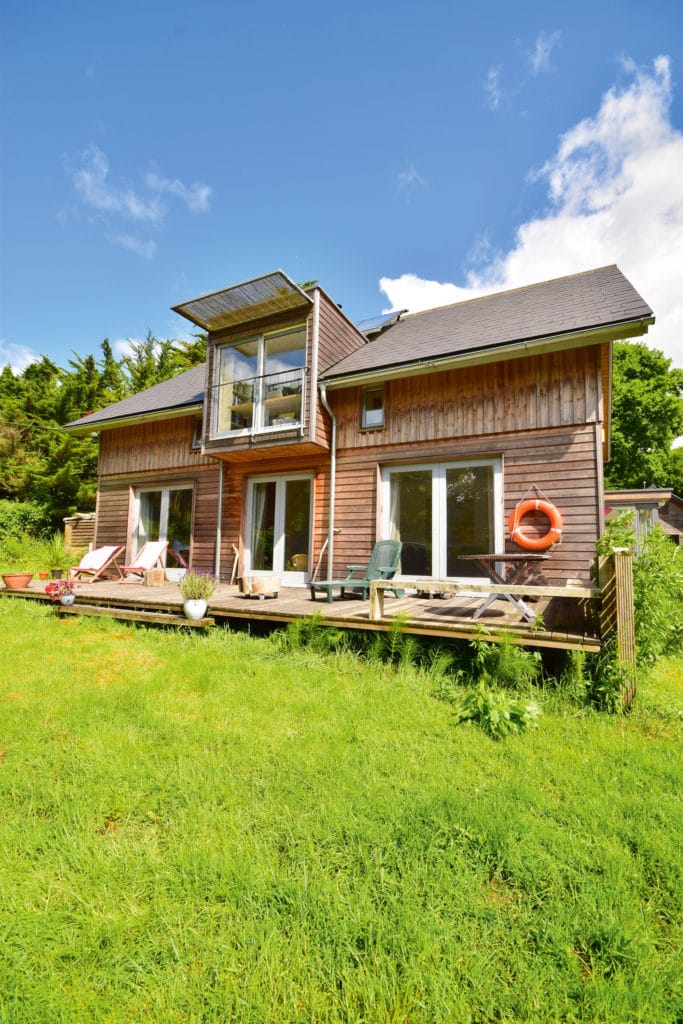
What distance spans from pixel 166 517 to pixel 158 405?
9.00 feet

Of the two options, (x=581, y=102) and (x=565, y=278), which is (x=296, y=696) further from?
(x=581, y=102)

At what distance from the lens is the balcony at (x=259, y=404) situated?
327 inches

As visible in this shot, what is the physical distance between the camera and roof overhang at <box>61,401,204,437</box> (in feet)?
32.3

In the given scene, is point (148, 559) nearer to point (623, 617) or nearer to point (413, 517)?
point (413, 517)

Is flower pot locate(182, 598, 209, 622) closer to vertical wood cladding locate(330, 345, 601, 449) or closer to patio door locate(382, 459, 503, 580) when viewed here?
patio door locate(382, 459, 503, 580)

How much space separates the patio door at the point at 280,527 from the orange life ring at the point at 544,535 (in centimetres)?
389

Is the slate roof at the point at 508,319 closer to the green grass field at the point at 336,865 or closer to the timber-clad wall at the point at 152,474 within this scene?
the timber-clad wall at the point at 152,474

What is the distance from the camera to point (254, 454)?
880 centimetres

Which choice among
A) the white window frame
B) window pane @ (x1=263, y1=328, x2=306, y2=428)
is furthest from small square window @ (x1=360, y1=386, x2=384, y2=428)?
the white window frame

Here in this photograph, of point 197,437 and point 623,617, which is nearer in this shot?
point 623,617

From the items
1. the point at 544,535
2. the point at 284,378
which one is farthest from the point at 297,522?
the point at 544,535

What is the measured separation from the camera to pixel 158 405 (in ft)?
35.0

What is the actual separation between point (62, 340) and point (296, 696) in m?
24.7

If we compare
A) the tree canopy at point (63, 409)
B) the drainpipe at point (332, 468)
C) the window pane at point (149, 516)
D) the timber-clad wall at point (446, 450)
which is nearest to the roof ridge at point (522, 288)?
the timber-clad wall at point (446, 450)
